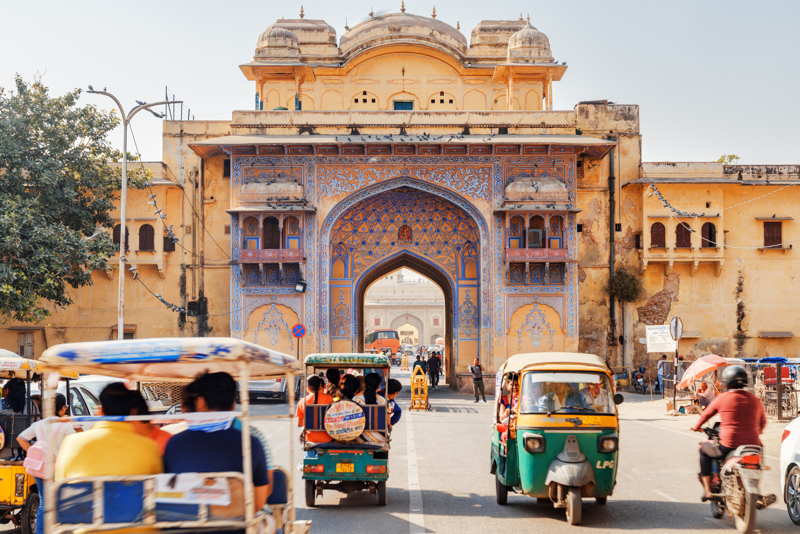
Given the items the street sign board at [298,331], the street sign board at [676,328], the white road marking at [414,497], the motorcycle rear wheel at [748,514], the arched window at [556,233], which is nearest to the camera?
the motorcycle rear wheel at [748,514]

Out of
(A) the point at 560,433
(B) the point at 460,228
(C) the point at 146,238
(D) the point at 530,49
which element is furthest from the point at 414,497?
(D) the point at 530,49

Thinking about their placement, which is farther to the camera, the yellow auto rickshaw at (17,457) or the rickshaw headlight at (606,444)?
the rickshaw headlight at (606,444)

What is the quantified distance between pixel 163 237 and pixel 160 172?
7.09 feet

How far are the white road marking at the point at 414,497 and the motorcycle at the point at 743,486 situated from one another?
2.75m

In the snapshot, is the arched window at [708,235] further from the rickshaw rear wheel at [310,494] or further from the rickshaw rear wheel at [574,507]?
the rickshaw rear wheel at [310,494]

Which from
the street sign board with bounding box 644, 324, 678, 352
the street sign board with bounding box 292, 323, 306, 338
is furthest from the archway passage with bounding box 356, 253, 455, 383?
the street sign board with bounding box 644, 324, 678, 352

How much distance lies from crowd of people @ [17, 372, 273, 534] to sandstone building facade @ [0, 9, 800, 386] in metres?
22.6

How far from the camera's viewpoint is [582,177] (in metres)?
29.9

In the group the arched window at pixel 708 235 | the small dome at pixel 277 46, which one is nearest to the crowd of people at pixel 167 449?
the arched window at pixel 708 235

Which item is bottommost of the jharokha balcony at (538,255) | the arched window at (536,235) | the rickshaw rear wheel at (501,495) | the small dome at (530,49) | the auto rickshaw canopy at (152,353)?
the rickshaw rear wheel at (501,495)

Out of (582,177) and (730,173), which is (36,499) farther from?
(730,173)

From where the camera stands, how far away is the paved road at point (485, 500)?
847 cm

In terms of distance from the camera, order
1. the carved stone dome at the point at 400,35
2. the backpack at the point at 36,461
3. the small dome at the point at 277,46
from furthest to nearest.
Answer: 1. the carved stone dome at the point at 400,35
2. the small dome at the point at 277,46
3. the backpack at the point at 36,461

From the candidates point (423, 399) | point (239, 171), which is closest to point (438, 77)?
point (239, 171)
